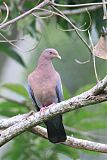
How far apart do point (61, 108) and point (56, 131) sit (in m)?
1.15

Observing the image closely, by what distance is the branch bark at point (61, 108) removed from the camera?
4.38m

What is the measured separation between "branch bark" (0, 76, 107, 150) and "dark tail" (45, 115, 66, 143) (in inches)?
25.1

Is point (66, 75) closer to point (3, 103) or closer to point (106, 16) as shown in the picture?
point (3, 103)

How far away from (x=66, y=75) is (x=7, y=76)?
787cm

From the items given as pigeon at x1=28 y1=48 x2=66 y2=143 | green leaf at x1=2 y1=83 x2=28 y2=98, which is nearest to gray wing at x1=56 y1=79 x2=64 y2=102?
pigeon at x1=28 y1=48 x2=66 y2=143

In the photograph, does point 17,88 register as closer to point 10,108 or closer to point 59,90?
point 10,108

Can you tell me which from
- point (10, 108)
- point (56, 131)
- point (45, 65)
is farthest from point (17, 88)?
point (56, 131)

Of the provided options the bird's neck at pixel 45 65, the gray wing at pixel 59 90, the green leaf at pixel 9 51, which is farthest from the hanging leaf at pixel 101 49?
the green leaf at pixel 9 51

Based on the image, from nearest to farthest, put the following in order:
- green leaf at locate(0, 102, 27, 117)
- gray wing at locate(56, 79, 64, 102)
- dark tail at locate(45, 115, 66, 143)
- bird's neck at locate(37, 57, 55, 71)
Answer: dark tail at locate(45, 115, 66, 143) → gray wing at locate(56, 79, 64, 102) → bird's neck at locate(37, 57, 55, 71) → green leaf at locate(0, 102, 27, 117)

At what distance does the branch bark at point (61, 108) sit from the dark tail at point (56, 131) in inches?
25.1

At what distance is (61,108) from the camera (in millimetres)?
4469

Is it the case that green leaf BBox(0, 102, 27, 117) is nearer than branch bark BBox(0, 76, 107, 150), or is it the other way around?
branch bark BBox(0, 76, 107, 150)

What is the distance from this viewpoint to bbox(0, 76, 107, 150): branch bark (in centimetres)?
438

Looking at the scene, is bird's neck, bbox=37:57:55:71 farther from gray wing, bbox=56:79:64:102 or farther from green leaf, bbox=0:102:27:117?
green leaf, bbox=0:102:27:117
